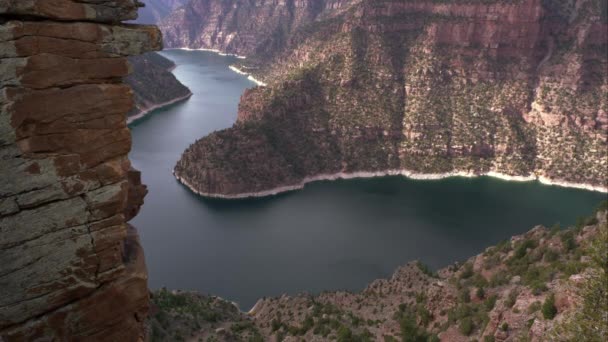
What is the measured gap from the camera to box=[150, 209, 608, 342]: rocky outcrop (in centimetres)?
2519

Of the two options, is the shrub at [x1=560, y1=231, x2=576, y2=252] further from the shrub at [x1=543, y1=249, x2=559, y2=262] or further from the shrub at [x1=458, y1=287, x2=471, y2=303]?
the shrub at [x1=458, y1=287, x2=471, y2=303]

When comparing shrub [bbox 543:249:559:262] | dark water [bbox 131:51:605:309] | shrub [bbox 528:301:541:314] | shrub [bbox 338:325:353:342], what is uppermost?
shrub [bbox 528:301:541:314]

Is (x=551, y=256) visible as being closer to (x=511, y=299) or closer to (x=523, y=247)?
(x=523, y=247)

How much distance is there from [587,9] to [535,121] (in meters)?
37.5

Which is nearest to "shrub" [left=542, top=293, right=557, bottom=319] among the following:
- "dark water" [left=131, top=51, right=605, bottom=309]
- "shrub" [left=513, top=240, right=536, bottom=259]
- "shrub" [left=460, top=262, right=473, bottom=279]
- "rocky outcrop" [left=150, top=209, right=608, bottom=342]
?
"rocky outcrop" [left=150, top=209, right=608, bottom=342]

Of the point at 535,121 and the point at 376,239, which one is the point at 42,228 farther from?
the point at 535,121

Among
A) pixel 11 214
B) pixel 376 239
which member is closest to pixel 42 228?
pixel 11 214

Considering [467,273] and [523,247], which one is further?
[467,273]

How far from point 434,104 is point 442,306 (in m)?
114

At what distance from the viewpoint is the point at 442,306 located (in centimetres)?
3478

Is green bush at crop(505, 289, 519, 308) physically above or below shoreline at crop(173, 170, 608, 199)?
above

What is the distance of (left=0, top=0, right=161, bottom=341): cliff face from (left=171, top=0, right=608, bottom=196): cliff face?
10011 cm

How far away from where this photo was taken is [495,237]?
8900cm

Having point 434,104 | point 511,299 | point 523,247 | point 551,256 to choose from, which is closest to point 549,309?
point 511,299
